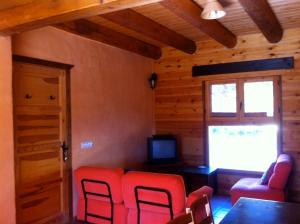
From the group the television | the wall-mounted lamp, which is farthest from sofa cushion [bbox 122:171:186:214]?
the wall-mounted lamp

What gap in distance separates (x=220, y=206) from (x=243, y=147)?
1.13 m

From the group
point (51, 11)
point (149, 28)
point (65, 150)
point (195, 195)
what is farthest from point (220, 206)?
point (51, 11)

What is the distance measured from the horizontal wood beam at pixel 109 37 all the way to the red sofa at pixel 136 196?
1827 millimetres

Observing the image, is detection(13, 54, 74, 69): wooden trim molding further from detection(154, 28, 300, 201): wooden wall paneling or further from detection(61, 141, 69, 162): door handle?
detection(154, 28, 300, 201): wooden wall paneling

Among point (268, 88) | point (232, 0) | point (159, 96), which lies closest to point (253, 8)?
point (232, 0)

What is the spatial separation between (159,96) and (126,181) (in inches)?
119

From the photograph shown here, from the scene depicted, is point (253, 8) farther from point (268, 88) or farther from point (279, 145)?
point (279, 145)

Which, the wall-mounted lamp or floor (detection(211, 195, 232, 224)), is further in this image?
the wall-mounted lamp

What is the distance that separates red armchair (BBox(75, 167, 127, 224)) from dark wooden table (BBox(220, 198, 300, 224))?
4.51ft

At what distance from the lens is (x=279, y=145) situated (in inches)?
181

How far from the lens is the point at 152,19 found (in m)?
3.97

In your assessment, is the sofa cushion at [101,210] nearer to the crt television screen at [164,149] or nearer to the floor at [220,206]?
the floor at [220,206]

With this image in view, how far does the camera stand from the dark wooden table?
1.75 metres

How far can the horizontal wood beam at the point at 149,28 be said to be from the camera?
11.5 feet
